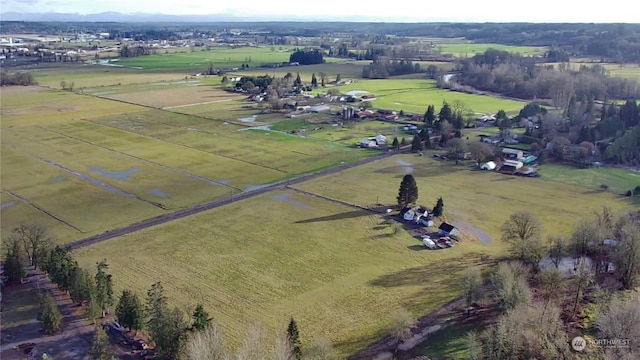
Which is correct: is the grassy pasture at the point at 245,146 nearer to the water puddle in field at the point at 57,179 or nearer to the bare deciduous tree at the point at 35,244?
the water puddle in field at the point at 57,179

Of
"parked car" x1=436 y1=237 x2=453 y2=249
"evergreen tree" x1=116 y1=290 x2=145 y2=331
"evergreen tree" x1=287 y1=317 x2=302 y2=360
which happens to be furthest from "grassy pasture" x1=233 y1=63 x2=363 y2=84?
"evergreen tree" x1=287 y1=317 x2=302 y2=360

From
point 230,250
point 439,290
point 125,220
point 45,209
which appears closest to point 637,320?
point 439,290

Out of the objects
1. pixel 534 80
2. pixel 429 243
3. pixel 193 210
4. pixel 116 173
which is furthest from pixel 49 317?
pixel 534 80

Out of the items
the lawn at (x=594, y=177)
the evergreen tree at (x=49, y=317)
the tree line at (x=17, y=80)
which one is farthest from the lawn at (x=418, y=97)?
the tree line at (x=17, y=80)

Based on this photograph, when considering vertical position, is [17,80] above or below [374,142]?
above

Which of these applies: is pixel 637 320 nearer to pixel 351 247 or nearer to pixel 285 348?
pixel 285 348

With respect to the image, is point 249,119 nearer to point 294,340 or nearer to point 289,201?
point 289,201

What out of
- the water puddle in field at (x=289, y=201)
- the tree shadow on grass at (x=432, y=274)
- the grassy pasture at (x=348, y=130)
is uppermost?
the grassy pasture at (x=348, y=130)
